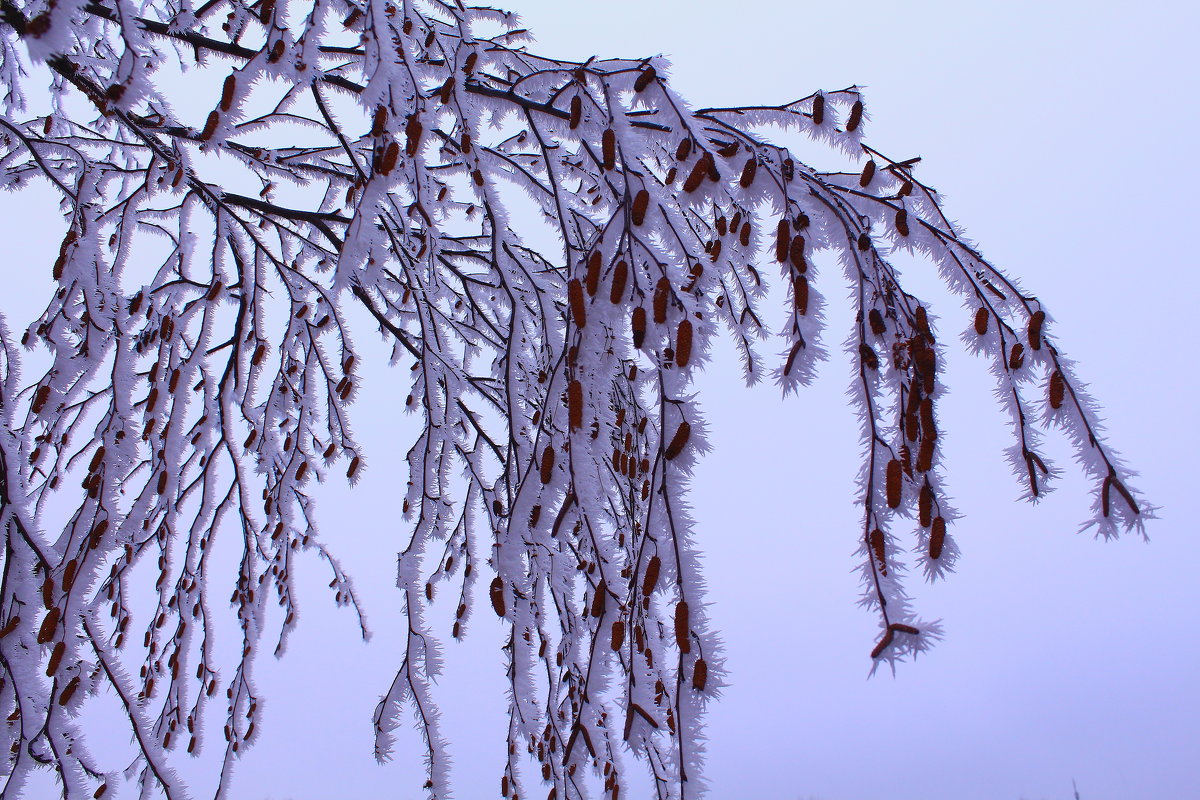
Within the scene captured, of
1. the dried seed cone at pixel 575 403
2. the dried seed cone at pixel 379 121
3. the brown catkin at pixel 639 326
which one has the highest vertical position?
the dried seed cone at pixel 379 121

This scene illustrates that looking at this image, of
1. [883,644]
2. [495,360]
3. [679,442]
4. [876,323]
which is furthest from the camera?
[495,360]

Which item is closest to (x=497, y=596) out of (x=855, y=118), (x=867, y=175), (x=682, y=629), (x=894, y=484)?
(x=682, y=629)

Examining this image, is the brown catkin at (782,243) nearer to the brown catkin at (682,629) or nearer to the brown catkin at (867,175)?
the brown catkin at (867,175)

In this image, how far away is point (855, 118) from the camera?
150cm

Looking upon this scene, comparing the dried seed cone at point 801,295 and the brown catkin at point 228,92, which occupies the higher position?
the brown catkin at point 228,92

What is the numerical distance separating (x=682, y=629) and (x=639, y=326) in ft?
1.44

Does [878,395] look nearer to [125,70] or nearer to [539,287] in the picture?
[539,287]

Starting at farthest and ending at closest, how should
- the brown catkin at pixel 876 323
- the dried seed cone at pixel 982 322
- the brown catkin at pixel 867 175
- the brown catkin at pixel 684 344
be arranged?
1. the brown catkin at pixel 867 175
2. the dried seed cone at pixel 982 322
3. the brown catkin at pixel 876 323
4. the brown catkin at pixel 684 344

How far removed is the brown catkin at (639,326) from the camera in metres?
1.05

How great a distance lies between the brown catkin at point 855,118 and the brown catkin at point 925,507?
0.84 metres

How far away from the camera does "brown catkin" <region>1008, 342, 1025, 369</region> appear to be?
3.89 feet

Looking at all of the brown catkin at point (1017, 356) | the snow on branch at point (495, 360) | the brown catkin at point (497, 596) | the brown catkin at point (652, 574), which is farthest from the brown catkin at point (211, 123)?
the brown catkin at point (1017, 356)

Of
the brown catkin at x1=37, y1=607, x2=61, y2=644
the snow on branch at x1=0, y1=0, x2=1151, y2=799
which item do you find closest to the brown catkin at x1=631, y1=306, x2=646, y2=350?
the snow on branch at x1=0, y1=0, x2=1151, y2=799

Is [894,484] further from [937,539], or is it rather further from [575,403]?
[575,403]
